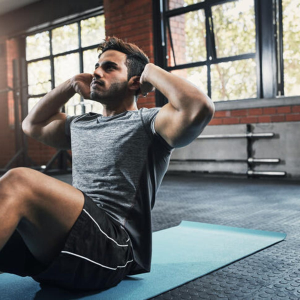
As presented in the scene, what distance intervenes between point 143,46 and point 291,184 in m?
2.73

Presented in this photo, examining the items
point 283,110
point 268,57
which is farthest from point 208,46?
point 283,110

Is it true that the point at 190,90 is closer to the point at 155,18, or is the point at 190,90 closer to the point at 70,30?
the point at 155,18

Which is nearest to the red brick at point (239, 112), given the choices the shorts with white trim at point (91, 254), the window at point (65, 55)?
the window at point (65, 55)

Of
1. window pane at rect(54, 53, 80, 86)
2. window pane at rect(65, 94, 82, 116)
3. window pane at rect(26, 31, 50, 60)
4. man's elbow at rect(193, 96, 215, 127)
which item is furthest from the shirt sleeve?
window pane at rect(26, 31, 50, 60)

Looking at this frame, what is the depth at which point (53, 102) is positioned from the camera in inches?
70.9

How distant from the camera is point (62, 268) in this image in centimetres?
120

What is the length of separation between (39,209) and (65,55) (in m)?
6.25

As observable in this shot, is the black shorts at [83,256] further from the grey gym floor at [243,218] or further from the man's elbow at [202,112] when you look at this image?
the man's elbow at [202,112]

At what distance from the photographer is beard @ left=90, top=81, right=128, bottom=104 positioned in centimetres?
159

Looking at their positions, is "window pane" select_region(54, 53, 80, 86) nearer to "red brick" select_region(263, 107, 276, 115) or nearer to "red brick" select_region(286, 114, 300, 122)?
"red brick" select_region(263, 107, 276, 115)

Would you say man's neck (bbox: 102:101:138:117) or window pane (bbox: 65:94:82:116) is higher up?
window pane (bbox: 65:94:82:116)

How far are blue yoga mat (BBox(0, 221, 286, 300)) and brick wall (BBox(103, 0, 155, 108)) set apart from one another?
3479mm

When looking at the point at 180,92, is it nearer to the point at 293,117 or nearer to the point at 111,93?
the point at 111,93

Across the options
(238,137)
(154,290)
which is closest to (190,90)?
(154,290)
